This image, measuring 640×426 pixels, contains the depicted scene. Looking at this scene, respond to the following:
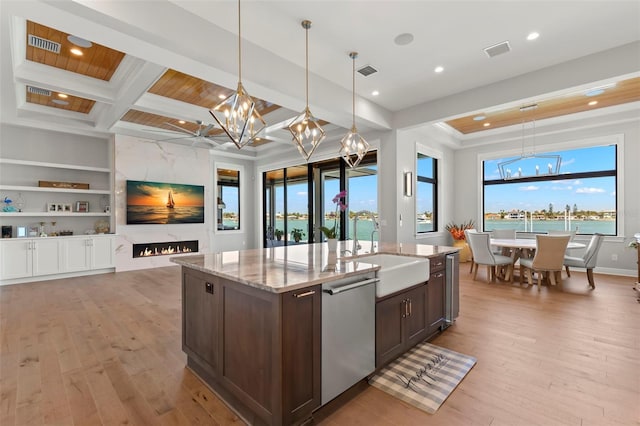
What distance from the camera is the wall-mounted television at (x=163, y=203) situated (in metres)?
6.53

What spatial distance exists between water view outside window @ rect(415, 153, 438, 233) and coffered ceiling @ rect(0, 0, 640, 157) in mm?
1704

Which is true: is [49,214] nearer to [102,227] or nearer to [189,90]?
[102,227]

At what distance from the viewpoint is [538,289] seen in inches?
187

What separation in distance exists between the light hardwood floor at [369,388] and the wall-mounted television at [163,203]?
2608 mm

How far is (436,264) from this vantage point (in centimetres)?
300

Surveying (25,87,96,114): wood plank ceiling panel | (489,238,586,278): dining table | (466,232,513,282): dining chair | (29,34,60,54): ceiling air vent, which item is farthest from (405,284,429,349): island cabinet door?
(25,87,96,114): wood plank ceiling panel

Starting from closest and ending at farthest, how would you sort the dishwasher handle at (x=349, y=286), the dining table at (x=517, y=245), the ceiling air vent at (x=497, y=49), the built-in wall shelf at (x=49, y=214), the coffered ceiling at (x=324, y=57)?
1. the dishwasher handle at (x=349, y=286)
2. the coffered ceiling at (x=324, y=57)
3. the ceiling air vent at (x=497, y=49)
4. the dining table at (x=517, y=245)
5. the built-in wall shelf at (x=49, y=214)

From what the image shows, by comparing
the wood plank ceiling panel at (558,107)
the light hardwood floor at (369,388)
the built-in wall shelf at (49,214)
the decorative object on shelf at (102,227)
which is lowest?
the light hardwood floor at (369,388)

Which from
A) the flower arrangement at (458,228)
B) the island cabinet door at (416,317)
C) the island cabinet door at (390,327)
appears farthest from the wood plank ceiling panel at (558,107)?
the island cabinet door at (390,327)

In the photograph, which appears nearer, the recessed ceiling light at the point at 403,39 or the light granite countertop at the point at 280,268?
the light granite countertop at the point at 280,268

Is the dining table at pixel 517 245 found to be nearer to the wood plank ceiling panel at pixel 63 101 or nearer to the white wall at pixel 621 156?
the white wall at pixel 621 156

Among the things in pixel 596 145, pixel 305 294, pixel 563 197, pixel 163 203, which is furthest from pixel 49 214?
pixel 596 145

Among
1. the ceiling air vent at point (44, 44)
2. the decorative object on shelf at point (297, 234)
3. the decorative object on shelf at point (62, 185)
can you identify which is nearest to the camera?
the ceiling air vent at point (44, 44)

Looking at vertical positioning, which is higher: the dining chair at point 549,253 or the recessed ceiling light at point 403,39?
the recessed ceiling light at point 403,39
